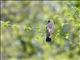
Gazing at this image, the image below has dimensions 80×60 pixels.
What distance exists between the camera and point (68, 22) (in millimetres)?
3990

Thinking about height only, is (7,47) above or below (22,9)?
below

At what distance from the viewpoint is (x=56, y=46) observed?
15.3ft

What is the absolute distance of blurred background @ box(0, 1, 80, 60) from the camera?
4.13m

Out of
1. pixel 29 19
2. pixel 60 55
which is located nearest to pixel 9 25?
pixel 29 19

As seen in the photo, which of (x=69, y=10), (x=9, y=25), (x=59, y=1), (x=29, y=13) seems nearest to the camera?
(x=69, y=10)

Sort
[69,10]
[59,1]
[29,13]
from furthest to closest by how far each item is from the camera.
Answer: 1. [29,13]
2. [59,1]
3. [69,10]

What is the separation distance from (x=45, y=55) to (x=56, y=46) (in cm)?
22

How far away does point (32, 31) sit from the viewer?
415 centimetres

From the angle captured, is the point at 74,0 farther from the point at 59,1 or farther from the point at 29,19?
the point at 29,19

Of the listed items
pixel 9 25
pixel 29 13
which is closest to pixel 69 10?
pixel 9 25

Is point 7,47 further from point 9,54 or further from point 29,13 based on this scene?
point 29,13

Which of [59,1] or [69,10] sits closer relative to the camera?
[69,10]

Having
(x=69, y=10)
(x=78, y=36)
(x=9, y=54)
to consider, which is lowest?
(x=9, y=54)

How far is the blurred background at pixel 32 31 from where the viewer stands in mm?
4126
